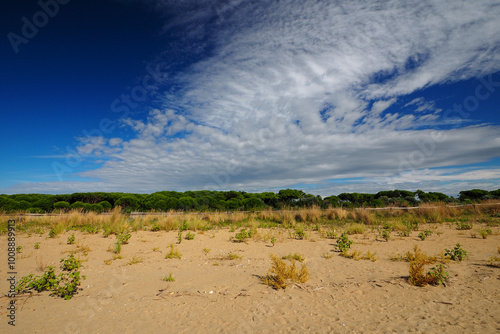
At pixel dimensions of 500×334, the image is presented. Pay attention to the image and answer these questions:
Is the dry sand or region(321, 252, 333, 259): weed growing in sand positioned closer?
the dry sand

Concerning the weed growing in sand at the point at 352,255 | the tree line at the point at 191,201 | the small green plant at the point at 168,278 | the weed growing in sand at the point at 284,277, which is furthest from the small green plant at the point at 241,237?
the tree line at the point at 191,201

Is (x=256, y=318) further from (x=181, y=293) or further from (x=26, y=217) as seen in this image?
(x=26, y=217)

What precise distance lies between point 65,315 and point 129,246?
5.03 meters

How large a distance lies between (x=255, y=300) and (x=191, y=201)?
20.6 metres

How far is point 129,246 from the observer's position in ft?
28.9

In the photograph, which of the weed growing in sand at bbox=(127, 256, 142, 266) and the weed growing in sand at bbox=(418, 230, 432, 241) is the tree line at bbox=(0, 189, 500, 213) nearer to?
the weed growing in sand at bbox=(418, 230, 432, 241)

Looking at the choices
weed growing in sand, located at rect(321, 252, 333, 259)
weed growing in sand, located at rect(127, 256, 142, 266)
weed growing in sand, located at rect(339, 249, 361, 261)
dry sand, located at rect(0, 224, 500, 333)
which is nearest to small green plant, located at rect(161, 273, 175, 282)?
dry sand, located at rect(0, 224, 500, 333)

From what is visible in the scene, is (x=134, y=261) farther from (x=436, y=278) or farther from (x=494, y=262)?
(x=494, y=262)

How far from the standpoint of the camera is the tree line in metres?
21.7

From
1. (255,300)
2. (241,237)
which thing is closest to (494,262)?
(255,300)

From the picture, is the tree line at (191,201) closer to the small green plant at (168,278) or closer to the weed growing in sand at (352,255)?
the weed growing in sand at (352,255)

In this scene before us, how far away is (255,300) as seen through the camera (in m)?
4.31

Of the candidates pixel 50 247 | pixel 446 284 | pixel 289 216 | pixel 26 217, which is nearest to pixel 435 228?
pixel 289 216

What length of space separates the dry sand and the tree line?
44.8 feet
